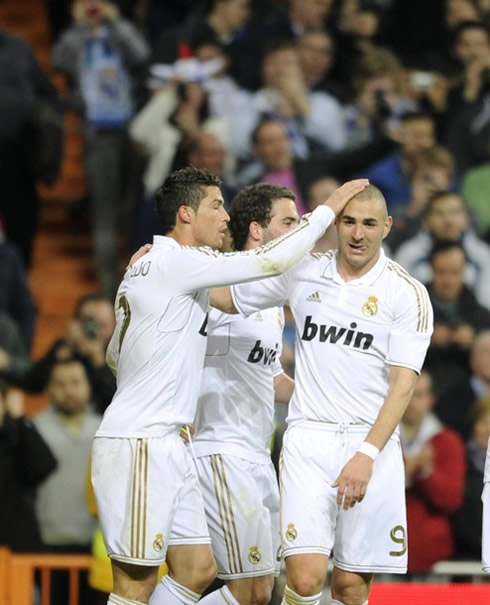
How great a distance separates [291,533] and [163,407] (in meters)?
0.79

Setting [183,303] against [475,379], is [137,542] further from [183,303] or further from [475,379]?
[475,379]

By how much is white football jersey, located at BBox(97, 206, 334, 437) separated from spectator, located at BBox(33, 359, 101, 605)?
263 cm

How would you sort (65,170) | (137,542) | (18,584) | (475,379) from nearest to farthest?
(137,542), (18,584), (475,379), (65,170)

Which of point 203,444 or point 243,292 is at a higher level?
point 243,292

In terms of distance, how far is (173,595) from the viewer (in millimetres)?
7410

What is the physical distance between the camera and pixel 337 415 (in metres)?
7.43

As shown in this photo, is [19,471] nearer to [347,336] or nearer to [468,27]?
[347,336]

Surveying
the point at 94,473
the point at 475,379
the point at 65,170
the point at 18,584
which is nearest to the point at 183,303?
the point at 94,473

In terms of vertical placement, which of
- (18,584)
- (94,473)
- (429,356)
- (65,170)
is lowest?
(18,584)

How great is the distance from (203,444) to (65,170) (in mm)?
6740

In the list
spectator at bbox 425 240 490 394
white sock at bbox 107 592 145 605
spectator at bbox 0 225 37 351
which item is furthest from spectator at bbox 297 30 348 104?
white sock at bbox 107 592 145 605

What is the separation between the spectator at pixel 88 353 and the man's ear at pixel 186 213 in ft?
10.1

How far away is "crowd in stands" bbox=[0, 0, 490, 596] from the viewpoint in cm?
1004

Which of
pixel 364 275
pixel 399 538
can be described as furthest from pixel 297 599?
pixel 364 275
